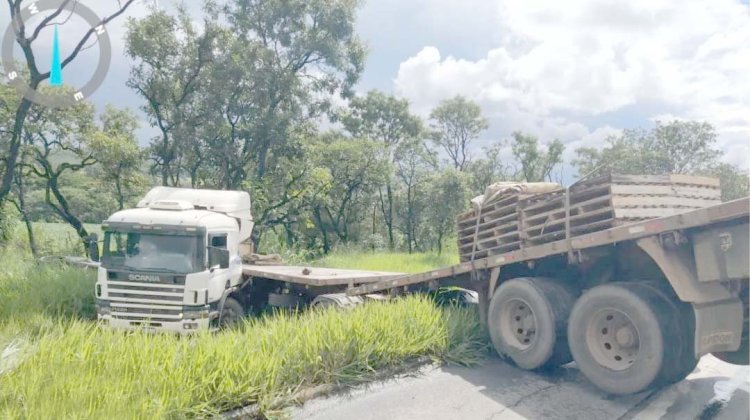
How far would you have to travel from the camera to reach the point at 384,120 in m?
35.4

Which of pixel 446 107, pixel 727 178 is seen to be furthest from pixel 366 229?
pixel 727 178

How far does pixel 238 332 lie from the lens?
5.85 m

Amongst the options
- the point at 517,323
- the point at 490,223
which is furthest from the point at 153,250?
the point at 517,323

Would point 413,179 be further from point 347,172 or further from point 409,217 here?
point 347,172

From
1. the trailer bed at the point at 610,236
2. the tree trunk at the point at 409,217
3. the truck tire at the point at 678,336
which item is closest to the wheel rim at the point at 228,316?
the trailer bed at the point at 610,236

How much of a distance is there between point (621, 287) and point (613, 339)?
0.60m

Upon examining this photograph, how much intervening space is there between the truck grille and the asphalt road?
15.4 ft

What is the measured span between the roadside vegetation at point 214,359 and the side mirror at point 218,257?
2695 mm

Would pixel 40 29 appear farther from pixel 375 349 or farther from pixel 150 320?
pixel 375 349

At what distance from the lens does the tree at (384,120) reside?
34750 mm

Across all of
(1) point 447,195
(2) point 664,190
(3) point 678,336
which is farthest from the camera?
(1) point 447,195

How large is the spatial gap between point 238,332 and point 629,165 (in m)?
30.2

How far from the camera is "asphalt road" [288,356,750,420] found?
493 cm

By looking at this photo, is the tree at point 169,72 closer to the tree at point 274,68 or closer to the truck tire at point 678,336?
the tree at point 274,68
